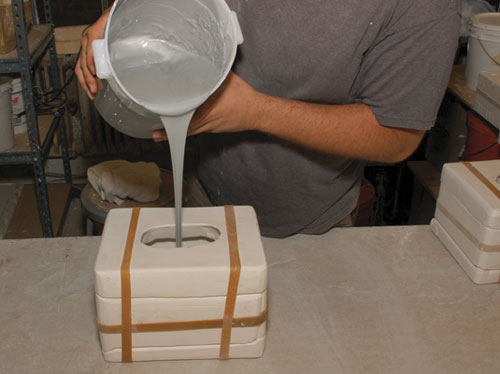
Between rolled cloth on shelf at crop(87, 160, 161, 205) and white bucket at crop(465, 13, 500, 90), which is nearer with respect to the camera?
white bucket at crop(465, 13, 500, 90)

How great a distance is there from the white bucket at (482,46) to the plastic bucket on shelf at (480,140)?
0.16 metres

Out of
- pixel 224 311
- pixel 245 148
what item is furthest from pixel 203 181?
pixel 224 311

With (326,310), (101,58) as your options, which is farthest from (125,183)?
(101,58)

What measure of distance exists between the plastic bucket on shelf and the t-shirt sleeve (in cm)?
107

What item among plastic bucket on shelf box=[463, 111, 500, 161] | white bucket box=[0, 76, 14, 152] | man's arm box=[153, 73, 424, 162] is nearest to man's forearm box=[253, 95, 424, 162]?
man's arm box=[153, 73, 424, 162]

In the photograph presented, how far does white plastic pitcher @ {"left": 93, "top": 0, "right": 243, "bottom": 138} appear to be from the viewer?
3.14 ft

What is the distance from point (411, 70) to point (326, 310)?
19.9 inches

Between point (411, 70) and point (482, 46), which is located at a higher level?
point (411, 70)

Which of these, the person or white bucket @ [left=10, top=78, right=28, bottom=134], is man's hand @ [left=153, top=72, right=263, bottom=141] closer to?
the person

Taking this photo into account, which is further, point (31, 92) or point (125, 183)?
point (125, 183)

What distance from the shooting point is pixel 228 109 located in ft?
3.45

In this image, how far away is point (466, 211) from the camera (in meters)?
1.22

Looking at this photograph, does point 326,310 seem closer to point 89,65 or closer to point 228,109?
point 228,109

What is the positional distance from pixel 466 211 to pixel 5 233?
2061mm
